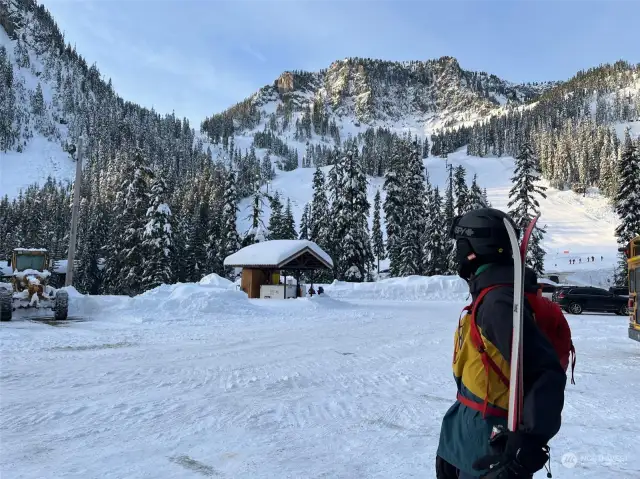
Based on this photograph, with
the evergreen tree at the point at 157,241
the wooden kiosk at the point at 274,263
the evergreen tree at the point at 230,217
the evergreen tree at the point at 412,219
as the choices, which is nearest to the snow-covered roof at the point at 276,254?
the wooden kiosk at the point at 274,263

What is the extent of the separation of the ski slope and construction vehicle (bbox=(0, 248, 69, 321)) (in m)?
29.3

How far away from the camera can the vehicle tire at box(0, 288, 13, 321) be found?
1451cm

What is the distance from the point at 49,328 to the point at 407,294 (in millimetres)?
24862

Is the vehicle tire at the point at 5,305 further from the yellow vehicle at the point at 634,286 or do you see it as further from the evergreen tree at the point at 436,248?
the evergreen tree at the point at 436,248

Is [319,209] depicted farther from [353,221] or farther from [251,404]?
[251,404]

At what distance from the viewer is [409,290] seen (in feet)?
112

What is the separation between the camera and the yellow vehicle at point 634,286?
11488mm

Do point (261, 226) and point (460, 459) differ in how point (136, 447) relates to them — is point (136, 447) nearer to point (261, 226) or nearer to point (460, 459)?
point (460, 459)

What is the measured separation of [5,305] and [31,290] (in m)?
2.18

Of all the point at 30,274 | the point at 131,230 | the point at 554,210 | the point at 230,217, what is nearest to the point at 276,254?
the point at 30,274

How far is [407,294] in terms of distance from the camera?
3378 cm

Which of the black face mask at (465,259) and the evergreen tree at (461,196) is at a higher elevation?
the evergreen tree at (461,196)

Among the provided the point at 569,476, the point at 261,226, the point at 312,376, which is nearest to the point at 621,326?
the point at 312,376

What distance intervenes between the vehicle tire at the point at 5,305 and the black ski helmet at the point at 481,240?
16101 mm
